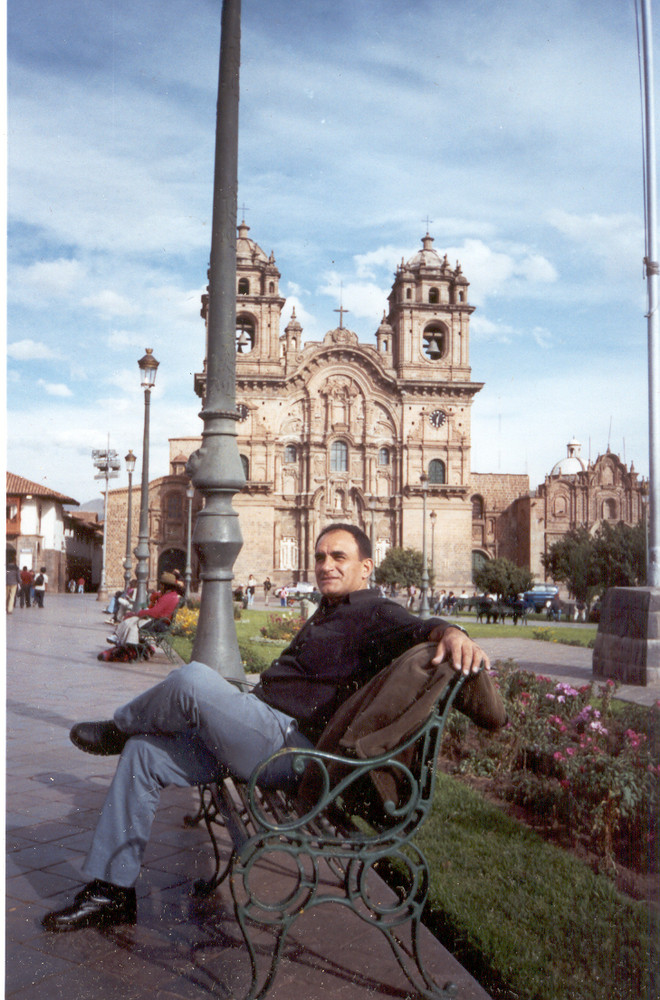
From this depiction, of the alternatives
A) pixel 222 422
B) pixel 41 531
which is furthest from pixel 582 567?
pixel 222 422

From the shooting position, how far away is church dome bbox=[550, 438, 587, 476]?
65625 mm

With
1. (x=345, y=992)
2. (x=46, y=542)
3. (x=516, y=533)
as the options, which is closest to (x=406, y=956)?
(x=345, y=992)

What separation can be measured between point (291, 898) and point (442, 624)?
90cm

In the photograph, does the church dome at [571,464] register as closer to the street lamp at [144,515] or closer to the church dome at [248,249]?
the church dome at [248,249]

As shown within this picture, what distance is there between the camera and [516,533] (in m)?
62.5

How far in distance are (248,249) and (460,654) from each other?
5609 cm

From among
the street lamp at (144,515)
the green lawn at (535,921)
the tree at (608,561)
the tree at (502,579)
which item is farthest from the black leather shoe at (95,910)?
the tree at (502,579)

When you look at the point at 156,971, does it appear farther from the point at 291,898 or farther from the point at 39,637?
the point at 39,637

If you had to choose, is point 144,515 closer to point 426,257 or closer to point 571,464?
point 426,257

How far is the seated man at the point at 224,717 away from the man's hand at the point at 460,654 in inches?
3.9

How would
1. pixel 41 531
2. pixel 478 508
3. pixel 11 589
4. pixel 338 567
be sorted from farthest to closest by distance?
pixel 478 508 < pixel 41 531 < pixel 11 589 < pixel 338 567

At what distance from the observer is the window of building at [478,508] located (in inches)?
2501

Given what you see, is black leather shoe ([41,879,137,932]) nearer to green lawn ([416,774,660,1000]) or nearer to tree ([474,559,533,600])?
green lawn ([416,774,660,1000])

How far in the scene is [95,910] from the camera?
8.92ft
